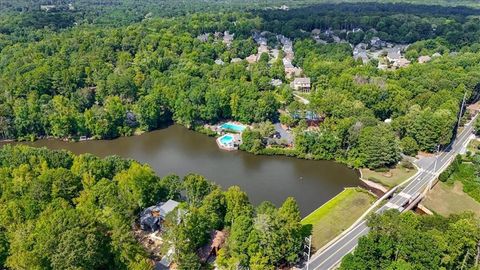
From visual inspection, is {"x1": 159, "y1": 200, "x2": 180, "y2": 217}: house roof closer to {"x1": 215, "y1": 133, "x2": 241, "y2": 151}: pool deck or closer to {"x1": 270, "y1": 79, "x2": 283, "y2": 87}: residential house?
{"x1": 215, "y1": 133, "x2": 241, "y2": 151}: pool deck

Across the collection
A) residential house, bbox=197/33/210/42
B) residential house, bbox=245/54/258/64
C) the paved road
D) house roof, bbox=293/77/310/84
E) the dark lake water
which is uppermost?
residential house, bbox=197/33/210/42

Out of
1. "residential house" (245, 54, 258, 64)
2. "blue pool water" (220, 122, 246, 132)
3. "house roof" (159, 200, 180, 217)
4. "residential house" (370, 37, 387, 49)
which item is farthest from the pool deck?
"residential house" (370, 37, 387, 49)

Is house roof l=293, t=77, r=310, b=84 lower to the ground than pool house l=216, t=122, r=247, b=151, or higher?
higher

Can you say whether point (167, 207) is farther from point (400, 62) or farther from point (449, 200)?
point (400, 62)

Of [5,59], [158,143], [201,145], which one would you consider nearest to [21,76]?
[5,59]

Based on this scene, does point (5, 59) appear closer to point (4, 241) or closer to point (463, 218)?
point (4, 241)

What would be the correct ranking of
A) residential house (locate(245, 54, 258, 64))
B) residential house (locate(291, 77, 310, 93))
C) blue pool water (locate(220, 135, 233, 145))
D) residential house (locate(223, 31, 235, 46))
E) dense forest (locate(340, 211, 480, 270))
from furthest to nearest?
residential house (locate(223, 31, 235, 46)) < residential house (locate(245, 54, 258, 64)) < residential house (locate(291, 77, 310, 93)) < blue pool water (locate(220, 135, 233, 145)) < dense forest (locate(340, 211, 480, 270))

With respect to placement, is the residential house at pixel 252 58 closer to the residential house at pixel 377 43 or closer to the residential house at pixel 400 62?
the residential house at pixel 400 62

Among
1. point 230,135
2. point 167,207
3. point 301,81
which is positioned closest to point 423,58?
point 301,81
